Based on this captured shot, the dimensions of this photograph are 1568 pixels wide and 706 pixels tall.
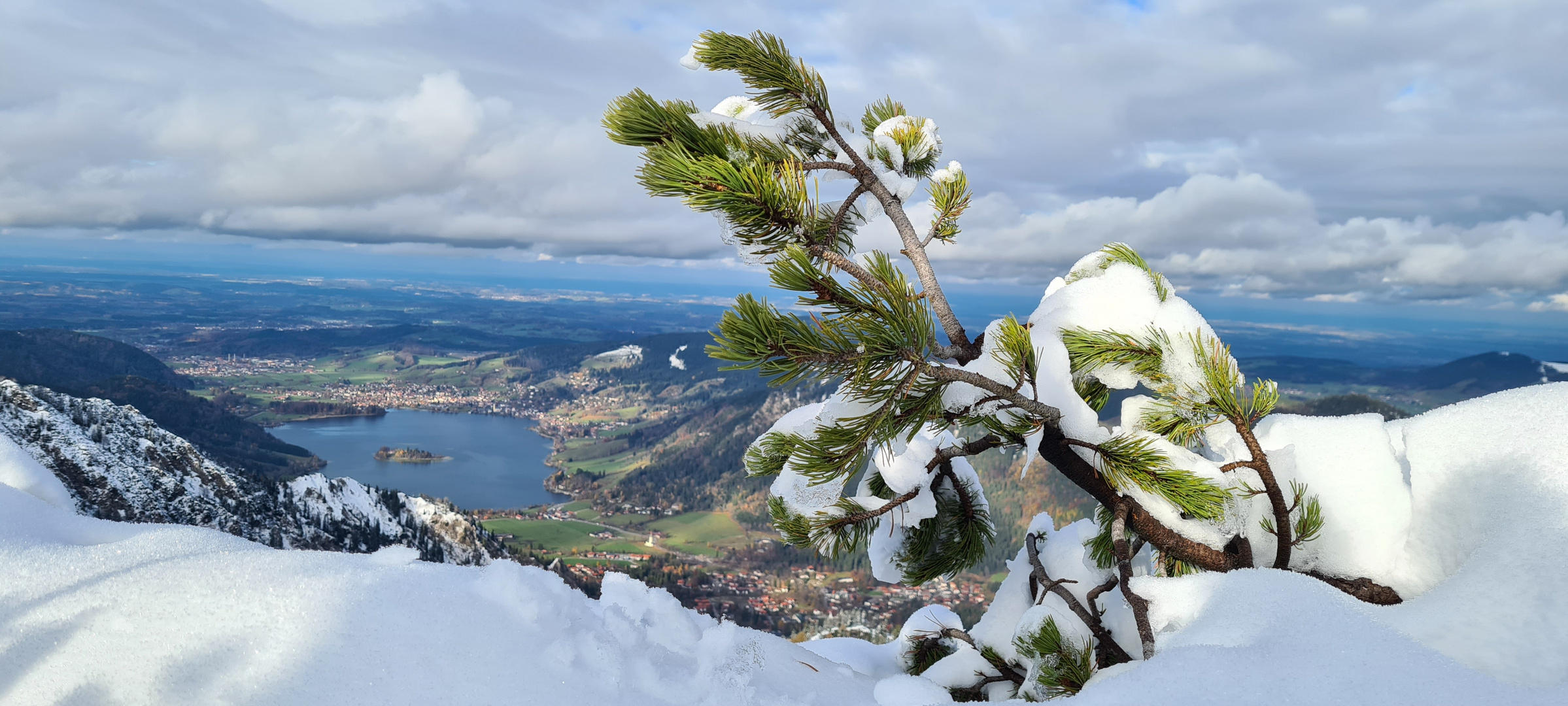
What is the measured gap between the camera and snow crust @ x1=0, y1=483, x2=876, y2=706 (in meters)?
1.75

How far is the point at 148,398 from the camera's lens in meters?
115

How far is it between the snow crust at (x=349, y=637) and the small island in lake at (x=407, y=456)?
619ft

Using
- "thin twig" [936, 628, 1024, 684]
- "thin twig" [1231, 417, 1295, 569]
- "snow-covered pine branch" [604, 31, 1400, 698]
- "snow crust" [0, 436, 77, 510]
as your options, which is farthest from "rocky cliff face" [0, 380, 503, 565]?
"thin twig" [1231, 417, 1295, 569]

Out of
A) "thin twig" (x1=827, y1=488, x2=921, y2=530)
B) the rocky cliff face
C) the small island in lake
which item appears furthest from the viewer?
the small island in lake

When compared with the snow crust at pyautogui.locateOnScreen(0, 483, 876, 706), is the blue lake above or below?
below

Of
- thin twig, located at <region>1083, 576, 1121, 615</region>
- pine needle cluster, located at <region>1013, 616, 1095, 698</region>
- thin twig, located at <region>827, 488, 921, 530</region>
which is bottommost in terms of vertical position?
pine needle cluster, located at <region>1013, 616, 1095, 698</region>

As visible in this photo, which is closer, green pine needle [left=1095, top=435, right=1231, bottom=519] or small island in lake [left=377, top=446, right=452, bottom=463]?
green pine needle [left=1095, top=435, right=1231, bottom=519]

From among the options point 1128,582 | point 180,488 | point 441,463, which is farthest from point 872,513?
point 441,463

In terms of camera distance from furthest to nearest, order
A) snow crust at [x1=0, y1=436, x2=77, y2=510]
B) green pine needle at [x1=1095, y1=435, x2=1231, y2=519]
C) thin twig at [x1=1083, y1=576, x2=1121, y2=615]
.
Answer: thin twig at [x1=1083, y1=576, x2=1121, y2=615], snow crust at [x1=0, y1=436, x2=77, y2=510], green pine needle at [x1=1095, y1=435, x2=1231, y2=519]

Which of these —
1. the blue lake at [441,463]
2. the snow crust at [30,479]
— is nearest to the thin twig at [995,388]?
the snow crust at [30,479]

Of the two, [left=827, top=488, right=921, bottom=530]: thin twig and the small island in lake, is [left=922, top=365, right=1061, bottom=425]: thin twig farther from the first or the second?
the small island in lake

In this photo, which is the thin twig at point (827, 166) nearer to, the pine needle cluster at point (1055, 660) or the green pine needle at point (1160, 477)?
the green pine needle at point (1160, 477)

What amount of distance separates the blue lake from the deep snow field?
141m

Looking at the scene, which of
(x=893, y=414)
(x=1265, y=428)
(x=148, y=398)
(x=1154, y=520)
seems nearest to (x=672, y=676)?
(x=893, y=414)
